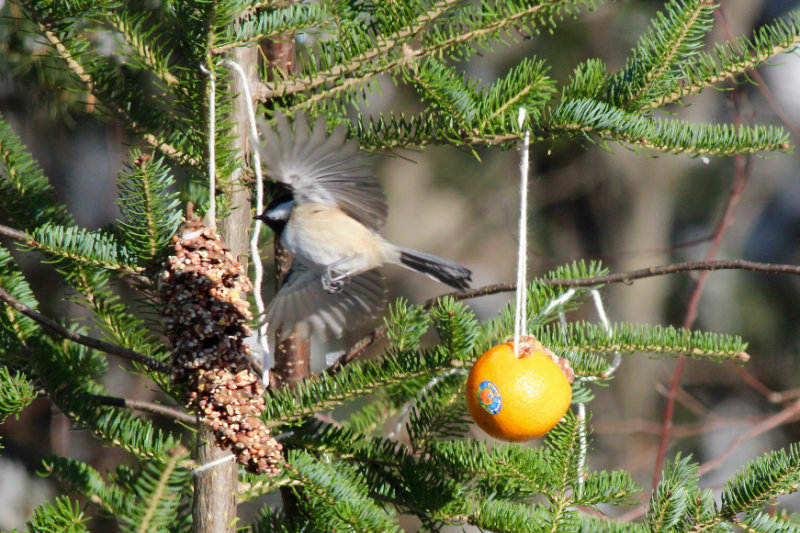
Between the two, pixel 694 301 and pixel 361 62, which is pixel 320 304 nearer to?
pixel 361 62

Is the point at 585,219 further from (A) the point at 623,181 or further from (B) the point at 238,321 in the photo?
(B) the point at 238,321

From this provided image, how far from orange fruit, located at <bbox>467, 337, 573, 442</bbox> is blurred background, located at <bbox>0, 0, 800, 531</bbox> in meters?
2.71

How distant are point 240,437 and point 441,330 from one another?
33 cm

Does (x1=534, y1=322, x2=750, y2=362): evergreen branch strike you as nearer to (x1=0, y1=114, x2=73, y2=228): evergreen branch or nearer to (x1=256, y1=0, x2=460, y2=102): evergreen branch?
(x1=256, y1=0, x2=460, y2=102): evergreen branch

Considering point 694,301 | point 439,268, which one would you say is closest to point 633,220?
point 694,301

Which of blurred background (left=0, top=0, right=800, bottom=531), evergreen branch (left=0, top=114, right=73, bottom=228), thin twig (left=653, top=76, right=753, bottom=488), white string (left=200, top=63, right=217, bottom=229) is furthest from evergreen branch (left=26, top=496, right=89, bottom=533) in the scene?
blurred background (left=0, top=0, right=800, bottom=531)

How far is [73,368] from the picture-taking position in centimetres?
131

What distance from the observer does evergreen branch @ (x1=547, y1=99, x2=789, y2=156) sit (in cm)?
108

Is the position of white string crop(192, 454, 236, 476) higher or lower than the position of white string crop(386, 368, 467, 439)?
lower

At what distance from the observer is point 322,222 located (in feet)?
4.94

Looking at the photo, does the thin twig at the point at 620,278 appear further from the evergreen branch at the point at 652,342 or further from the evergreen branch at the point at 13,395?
the evergreen branch at the point at 13,395

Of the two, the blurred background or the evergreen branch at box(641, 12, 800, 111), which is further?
the blurred background

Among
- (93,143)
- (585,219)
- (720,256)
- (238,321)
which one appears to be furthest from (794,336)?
(238,321)

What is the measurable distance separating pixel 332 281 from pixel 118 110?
48cm
